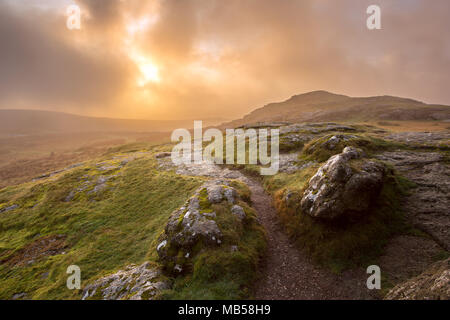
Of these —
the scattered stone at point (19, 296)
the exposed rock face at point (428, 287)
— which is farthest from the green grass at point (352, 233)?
the scattered stone at point (19, 296)

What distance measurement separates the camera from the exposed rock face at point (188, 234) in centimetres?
1177

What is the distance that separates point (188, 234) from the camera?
12.4 m

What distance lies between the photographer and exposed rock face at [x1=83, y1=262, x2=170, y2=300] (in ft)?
32.2

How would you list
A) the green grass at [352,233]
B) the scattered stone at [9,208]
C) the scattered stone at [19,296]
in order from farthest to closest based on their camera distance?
the scattered stone at [9,208]
the scattered stone at [19,296]
the green grass at [352,233]

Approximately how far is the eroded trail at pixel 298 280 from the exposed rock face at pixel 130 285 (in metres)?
5.72

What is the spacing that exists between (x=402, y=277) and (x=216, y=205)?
11.6m

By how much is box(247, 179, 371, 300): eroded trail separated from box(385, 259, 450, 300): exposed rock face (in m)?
1.44

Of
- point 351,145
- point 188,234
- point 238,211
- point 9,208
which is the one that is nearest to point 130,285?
point 188,234

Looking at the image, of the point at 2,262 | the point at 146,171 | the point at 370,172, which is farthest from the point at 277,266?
the point at 146,171

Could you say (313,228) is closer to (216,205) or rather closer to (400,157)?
(216,205)

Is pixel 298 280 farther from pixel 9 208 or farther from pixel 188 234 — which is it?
pixel 9 208

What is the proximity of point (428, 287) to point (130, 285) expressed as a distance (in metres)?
14.5

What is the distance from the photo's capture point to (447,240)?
1044 centimetres

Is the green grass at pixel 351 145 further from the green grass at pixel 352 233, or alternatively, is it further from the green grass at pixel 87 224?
the green grass at pixel 87 224
